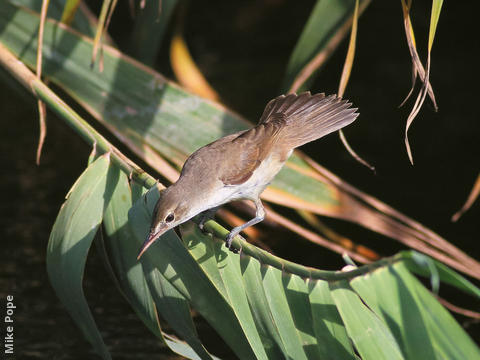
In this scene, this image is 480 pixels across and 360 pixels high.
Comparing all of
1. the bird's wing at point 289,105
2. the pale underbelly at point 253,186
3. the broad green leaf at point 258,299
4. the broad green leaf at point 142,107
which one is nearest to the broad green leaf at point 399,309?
the broad green leaf at point 258,299

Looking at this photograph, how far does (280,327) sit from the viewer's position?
1.60 metres

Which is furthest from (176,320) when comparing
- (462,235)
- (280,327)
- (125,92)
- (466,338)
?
(462,235)

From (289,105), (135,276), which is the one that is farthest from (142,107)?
(135,276)

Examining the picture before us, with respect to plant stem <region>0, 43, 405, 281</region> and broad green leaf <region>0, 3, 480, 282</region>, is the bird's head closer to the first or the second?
plant stem <region>0, 43, 405, 281</region>

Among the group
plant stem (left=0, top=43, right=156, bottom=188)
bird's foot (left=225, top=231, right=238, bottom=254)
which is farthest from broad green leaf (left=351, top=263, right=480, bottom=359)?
plant stem (left=0, top=43, right=156, bottom=188)

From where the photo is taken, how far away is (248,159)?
8.17 ft

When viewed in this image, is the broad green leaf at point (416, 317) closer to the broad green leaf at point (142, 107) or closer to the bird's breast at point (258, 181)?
the bird's breast at point (258, 181)

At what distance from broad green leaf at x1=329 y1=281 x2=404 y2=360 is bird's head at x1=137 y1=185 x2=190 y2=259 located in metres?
0.59

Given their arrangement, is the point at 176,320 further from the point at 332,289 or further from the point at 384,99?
the point at 384,99

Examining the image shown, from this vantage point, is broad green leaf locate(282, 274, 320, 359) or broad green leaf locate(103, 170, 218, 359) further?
broad green leaf locate(103, 170, 218, 359)

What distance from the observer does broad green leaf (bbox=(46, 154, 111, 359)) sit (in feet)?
6.00

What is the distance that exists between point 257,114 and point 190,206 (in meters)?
3.54

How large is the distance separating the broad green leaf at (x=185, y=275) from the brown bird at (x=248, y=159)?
0.26ft

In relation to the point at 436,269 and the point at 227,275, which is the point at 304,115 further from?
the point at 436,269
